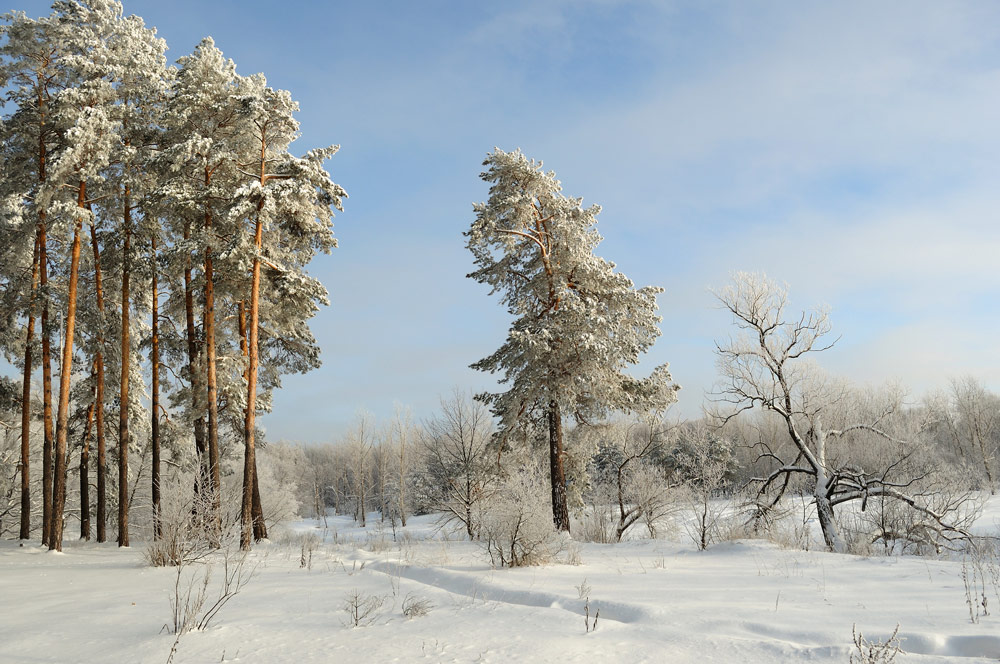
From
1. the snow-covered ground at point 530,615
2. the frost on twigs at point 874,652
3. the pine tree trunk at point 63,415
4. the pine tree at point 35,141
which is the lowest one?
the snow-covered ground at point 530,615

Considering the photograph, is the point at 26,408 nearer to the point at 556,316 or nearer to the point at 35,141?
the point at 35,141

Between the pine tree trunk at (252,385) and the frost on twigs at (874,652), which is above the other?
the pine tree trunk at (252,385)

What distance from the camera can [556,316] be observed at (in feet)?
57.1

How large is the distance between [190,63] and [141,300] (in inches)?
337

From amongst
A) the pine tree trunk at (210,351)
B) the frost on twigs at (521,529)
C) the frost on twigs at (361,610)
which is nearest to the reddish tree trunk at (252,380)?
the pine tree trunk at (210,351)

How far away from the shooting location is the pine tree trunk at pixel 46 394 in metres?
16.4

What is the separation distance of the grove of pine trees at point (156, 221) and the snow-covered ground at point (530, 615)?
21.2ft

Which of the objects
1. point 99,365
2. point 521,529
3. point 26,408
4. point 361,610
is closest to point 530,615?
point 361,610

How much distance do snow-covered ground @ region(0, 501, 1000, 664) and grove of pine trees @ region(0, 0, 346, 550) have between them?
6.45 meters

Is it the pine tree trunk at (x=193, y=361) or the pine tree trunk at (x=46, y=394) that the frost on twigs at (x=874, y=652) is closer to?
the pine tree trunk at (x=193, y=361)

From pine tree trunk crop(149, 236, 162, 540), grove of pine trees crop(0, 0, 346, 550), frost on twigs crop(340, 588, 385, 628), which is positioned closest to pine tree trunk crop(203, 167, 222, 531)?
grove of pine trees crop(0, 0, 346, 550)

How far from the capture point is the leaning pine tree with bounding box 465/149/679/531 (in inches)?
652

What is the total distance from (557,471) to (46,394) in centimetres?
1412

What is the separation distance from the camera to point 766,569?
915 centimetres
